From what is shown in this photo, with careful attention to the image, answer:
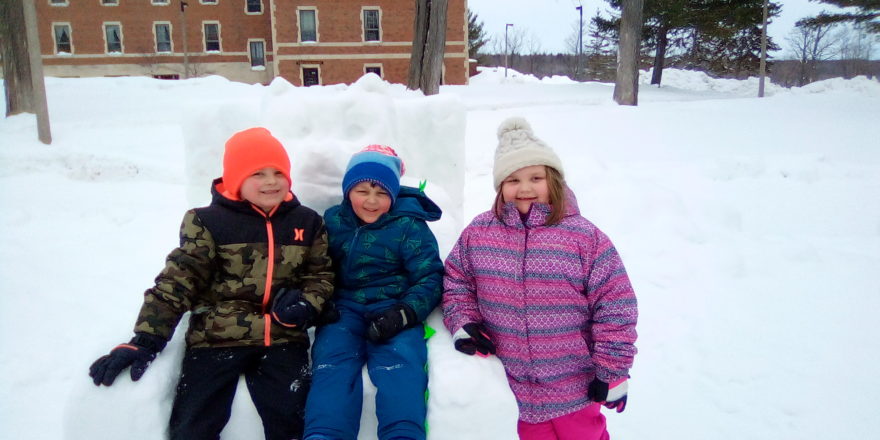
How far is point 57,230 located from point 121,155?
3.03 m

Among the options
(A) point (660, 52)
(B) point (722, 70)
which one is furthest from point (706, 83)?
(A) point (660, 52)

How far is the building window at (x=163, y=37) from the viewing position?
28.8m

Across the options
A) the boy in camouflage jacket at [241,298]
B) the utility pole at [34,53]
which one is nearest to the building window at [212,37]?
the utility pole at [34,53]

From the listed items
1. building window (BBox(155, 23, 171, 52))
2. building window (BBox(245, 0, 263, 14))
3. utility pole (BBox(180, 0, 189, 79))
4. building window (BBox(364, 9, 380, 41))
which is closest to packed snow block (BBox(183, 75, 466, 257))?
building window (BBox(364, 9, 380, 41))

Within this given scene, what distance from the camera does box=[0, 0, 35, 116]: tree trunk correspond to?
9.84 meters

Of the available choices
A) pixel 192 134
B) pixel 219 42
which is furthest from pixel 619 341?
pixel 219 42

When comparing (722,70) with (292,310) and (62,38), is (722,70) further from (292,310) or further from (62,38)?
(62,38)

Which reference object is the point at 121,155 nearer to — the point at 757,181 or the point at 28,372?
the point at 28,372

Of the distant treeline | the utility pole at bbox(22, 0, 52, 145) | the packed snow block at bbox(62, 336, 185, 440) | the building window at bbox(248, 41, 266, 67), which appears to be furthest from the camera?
the distant treeline

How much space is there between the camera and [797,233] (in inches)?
A: 205

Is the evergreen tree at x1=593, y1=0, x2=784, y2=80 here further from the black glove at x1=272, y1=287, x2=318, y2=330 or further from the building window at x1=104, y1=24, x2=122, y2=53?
→ the building window at x1=104, y1=24, x2=122, y2=53

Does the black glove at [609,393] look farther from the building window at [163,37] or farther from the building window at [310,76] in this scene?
the building window at [163,37]

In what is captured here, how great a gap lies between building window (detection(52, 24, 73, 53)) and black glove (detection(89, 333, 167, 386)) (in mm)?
33627

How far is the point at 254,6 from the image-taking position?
1131 inches
